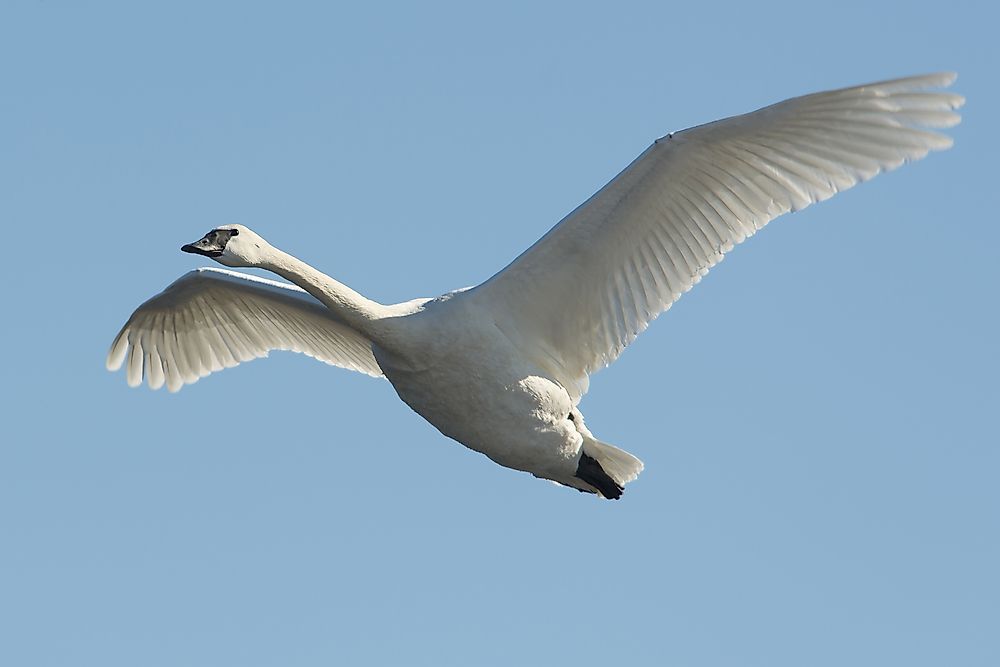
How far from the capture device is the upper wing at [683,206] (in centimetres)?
1165

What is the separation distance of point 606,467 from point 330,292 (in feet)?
9.89

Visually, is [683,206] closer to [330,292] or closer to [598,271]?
[598,271]

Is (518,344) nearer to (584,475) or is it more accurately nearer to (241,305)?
(584,475)

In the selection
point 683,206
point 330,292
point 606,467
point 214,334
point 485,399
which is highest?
point 683,206

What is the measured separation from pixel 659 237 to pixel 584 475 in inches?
90.6

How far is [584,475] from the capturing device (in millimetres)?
13508

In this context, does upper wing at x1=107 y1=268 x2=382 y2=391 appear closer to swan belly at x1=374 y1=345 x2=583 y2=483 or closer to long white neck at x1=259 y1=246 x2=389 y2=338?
long white neck at x1=259 y1=246 x2=389 y2=338

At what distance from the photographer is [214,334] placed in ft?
51.5

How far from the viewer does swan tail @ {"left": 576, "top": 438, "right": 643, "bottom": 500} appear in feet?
44.2

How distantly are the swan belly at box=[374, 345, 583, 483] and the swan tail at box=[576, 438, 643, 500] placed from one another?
59 centimetres

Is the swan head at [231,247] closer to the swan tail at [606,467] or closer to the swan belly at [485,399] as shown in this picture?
the swan belly at [485,399]

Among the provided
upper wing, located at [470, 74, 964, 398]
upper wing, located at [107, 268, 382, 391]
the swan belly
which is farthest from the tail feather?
upper wing, located at [107, 268, 382, 391]

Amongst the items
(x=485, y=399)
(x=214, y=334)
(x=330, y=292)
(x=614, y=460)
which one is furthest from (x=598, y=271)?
(x=214, y=334)

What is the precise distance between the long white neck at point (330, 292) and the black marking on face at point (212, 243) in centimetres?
35
